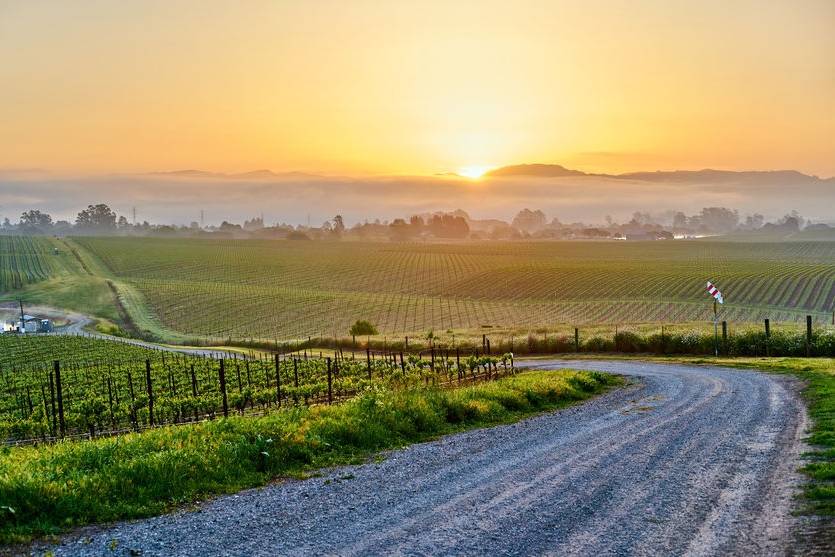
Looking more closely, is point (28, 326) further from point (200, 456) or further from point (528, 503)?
point (528, 503)

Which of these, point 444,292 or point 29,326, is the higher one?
point 444,292

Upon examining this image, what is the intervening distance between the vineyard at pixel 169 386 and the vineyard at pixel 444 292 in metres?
31.8

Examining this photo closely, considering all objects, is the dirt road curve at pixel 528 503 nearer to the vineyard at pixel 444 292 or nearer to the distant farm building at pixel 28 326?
the vineyard at pixel 444 292

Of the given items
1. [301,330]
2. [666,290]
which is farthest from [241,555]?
[666,290]

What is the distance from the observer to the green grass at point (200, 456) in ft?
35.7

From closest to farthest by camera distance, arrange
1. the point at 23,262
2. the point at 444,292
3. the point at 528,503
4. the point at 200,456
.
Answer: the point at 528,503 → the point at 200,456 → the point at 444,292 → the point at 23,262

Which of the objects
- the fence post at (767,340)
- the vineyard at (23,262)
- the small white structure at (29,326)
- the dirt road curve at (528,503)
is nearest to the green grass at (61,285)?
the vineyard at (23,262)

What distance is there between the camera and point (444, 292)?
114 m

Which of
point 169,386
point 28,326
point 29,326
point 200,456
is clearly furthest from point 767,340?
point 28,326

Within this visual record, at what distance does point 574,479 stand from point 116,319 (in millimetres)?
93967

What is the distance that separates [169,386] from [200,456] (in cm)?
2438

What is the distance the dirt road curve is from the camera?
31.7ft

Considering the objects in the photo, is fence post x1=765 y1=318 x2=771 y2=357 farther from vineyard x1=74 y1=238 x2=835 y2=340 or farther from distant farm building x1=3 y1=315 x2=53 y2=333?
distant farm building x1=3 y1=315 x2=53 y2=333

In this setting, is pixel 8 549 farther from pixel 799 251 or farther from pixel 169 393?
pixel 799 251
